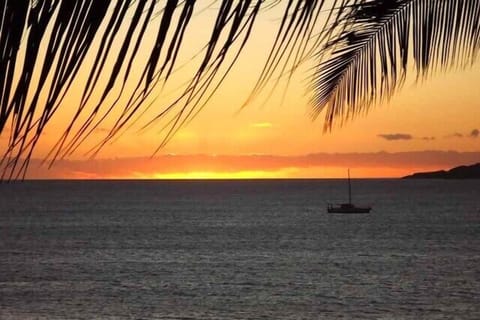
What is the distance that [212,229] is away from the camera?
94562 mm

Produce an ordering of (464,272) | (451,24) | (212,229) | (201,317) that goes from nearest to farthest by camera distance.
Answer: (451,24)
(201,317)
(464,272)
(212,229)

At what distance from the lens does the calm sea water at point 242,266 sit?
1797 inches

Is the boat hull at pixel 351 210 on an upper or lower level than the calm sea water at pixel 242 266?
upper

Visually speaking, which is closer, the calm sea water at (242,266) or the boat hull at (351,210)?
the calm sea water at (242,266)

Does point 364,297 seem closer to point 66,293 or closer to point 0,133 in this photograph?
point 66,293

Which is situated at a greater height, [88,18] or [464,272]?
[88,18]

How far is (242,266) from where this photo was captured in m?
61.8

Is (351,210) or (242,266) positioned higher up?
(351,210)

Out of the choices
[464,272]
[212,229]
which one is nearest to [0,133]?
[464,272]

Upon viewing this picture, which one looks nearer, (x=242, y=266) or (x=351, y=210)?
(x=242, y=266)

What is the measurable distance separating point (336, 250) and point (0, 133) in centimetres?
7358

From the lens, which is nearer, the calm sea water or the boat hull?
the calm sea water

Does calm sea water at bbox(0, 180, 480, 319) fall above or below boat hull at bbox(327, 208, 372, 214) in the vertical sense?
below

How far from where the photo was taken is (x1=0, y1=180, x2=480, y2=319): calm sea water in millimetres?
45656
